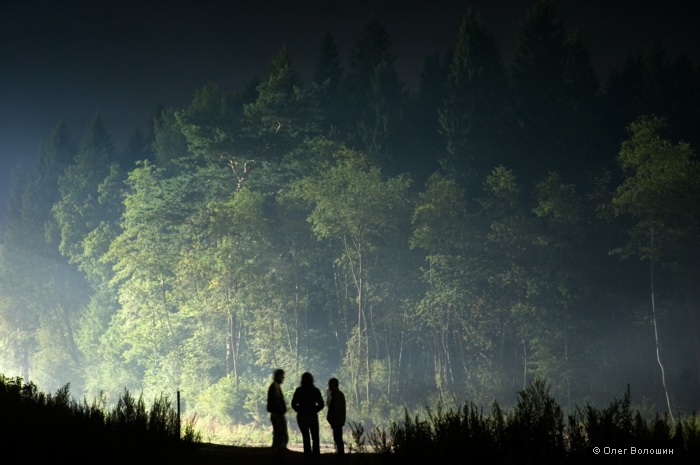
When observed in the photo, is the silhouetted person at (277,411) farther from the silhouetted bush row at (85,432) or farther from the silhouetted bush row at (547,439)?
the silhouetted bush row at (547,439)

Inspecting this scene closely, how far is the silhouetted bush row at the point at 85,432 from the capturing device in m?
10.7

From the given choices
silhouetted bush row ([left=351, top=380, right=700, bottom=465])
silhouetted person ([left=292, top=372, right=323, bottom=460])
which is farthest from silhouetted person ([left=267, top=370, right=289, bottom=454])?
silhouetted bush row ([left=351, top=380, right=700, bottom=465])

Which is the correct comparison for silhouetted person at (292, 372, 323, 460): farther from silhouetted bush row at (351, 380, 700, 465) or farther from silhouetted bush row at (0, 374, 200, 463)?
silhouetted bush row at (351, 380, 700, 465)

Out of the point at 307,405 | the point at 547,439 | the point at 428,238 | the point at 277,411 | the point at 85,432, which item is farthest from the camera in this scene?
the point at 428,238

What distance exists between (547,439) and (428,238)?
35.3m

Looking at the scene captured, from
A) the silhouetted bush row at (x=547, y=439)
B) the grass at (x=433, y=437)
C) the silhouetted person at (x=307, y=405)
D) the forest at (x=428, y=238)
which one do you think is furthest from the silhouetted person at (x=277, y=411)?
the forest at (x=428, y=238)

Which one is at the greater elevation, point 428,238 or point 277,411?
point 428,238

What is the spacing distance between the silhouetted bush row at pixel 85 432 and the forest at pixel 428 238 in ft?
101

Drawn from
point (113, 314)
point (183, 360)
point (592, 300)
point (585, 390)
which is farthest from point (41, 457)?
point (113, 314)

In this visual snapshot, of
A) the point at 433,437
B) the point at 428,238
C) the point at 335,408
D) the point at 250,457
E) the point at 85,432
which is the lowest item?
the point at 250,457

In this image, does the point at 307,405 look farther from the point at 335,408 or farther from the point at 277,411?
the point at 277,411

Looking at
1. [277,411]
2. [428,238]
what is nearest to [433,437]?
[277,411]

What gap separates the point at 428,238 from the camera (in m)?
44.8

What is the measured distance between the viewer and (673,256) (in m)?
41.9
